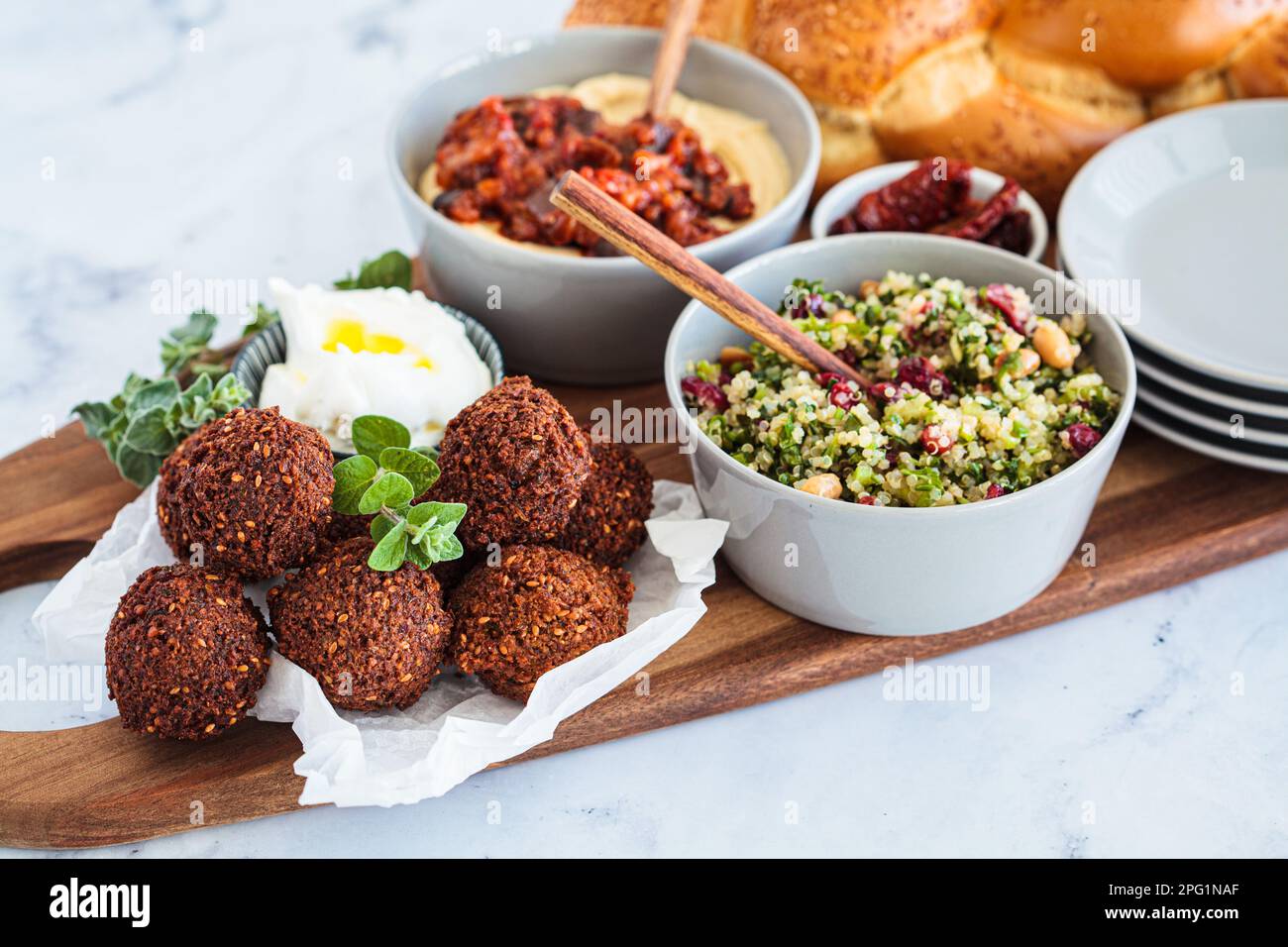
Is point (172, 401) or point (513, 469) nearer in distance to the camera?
point (513, 469)

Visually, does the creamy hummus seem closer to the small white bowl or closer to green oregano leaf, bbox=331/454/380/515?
the small white bowl

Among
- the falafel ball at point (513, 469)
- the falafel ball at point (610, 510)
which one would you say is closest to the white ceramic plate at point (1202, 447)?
the falafel ball at point (610, 510)

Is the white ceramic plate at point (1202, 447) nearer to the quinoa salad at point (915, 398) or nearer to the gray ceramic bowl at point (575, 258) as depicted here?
the quinoa salad at point (915, 398)

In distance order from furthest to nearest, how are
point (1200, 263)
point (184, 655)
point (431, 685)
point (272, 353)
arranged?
point (1200, 263), point (272, 353), point (431, 685), point (184, 655)

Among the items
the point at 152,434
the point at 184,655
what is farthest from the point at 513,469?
the point at 152,434

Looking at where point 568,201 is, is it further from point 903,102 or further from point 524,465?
point 903,102

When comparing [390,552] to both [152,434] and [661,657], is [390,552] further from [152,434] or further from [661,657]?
[152,434]

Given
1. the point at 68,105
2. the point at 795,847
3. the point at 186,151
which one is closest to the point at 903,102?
the point at 795,847
